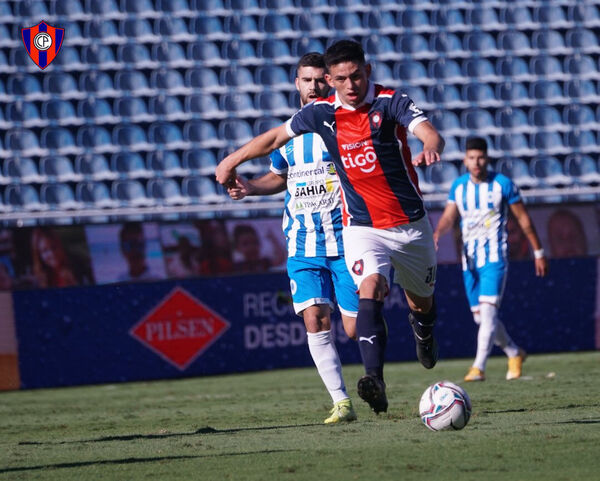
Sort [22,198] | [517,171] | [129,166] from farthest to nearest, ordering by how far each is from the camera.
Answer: [517,171] < [129,166] < [22,198]

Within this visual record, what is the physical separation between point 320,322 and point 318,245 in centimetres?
46

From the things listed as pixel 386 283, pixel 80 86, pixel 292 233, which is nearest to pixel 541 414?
pixel 386 283

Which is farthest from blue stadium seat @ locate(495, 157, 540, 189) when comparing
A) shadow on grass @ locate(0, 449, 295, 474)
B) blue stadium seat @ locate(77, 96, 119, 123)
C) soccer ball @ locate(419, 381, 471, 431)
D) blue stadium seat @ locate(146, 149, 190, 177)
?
shadow on grass @ locate(0, 449, 295, 474)

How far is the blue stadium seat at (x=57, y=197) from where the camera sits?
1379cm

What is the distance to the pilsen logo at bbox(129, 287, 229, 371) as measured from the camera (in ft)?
37.6

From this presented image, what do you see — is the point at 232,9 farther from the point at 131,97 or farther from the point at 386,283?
the point at 386,283

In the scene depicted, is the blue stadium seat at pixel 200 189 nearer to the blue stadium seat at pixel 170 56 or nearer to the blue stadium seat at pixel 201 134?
the blue stadium seat at pixel 201 134

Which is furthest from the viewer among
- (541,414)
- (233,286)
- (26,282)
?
(233,286)

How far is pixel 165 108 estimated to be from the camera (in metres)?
14.9

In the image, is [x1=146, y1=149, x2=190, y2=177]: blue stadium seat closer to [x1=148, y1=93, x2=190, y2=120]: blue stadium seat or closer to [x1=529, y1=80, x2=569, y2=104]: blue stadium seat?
[x1=148, y1=93, x2=190, y2=120]: blue stadium seat

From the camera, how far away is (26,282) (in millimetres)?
11023

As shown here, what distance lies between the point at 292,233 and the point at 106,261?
518 cm

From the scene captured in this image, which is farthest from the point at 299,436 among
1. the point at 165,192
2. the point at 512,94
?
the point at 512,94

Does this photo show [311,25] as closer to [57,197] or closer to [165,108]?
[165,108]
